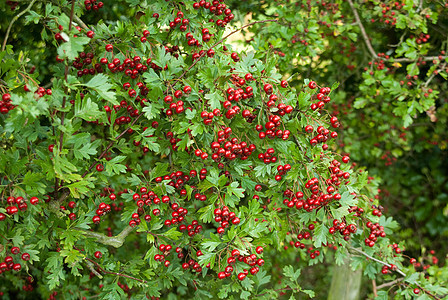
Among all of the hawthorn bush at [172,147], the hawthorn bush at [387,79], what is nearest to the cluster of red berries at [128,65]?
the hawthorn bush at [172,147]

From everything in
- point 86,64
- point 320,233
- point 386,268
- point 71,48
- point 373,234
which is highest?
point 71,48

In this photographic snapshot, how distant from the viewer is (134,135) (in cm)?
196

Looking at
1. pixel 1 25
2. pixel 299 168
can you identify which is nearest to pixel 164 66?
pixel 299 168

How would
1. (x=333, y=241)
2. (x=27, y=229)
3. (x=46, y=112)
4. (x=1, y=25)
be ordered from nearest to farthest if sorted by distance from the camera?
(x=46, y=112), (x=27, y=229), (x=333, y=241), (x=1, y=25)

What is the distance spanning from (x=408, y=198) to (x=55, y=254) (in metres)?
4.72

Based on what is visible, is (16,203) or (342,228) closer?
(16,203)

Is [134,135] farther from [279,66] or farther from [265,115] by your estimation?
[279,66]

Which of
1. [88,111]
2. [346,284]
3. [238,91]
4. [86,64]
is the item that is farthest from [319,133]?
[346,284]

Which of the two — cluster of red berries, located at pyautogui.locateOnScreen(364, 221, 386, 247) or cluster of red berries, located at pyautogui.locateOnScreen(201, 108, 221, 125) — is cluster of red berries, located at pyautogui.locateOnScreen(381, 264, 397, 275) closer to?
cluster of red berries, located at pyautogui.locateOnScreen(364, 221, 386, 247)

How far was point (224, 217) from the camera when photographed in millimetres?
1842

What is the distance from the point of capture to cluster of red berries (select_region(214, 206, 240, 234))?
5.91 ft

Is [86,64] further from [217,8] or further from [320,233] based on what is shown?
[320,233]

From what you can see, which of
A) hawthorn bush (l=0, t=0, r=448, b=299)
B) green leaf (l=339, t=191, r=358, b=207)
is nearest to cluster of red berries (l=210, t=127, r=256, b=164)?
hawthorn bush (l=0, t=0, r=448, b=299)

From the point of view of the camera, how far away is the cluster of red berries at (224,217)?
1.80 m
